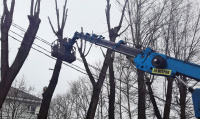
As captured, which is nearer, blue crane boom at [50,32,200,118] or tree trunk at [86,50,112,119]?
blue crane boom at [50,32,200,118]

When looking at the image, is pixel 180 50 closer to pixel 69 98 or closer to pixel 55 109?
pixel 69 98

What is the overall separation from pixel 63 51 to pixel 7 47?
80.2 inches

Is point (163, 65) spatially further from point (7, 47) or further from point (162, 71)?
point (7, 47)

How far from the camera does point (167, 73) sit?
4855 mm

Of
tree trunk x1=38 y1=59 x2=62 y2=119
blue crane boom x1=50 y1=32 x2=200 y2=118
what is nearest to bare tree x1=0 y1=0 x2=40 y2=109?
tree trunk x1=38 y1=59 x2=62 y2=119

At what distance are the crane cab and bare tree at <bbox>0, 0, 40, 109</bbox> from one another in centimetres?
105

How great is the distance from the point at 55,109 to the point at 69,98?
14.3 feet

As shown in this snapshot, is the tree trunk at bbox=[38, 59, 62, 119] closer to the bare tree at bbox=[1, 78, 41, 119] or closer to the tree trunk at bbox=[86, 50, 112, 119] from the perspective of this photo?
the tree trunk at bbox=[86, 50, 112, 119]

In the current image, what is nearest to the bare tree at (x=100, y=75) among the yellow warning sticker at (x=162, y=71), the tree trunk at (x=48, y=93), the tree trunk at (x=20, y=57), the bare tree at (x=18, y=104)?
the tree trunk at (x=48, y=93)

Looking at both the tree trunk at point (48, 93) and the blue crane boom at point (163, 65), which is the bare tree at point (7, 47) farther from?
the blue crane boom at point (163, 65)

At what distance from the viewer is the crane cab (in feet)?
24.5

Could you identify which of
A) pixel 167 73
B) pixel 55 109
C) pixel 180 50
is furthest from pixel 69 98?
pixel 167 73

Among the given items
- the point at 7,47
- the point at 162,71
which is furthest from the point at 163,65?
the point at 7,47

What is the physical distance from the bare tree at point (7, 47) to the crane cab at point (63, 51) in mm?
1053
